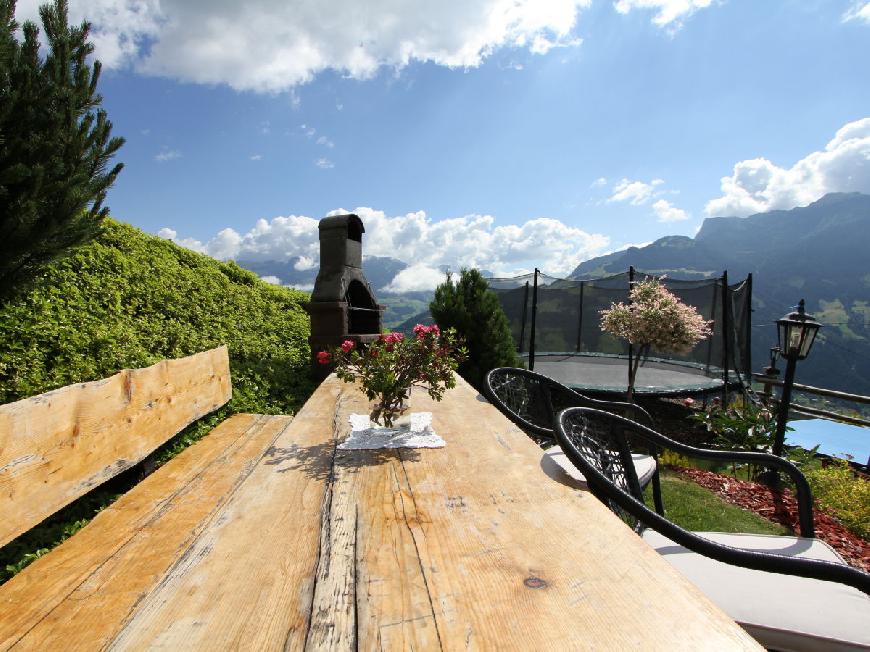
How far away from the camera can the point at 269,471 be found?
1.82 m

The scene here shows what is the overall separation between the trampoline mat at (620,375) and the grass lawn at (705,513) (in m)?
4.79

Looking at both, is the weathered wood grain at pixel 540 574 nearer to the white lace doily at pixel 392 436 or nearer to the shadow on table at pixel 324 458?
the shadow on table at pixel 324 458

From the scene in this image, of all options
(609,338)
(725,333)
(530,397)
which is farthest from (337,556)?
(609,338)

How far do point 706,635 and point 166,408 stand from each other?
3.19 metres

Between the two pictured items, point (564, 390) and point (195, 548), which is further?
point (564, 390)

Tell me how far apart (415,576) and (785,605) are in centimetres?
155

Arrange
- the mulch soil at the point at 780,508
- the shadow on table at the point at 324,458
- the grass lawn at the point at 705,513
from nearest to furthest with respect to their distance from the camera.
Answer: the shadow on table at the point at 324,458 → the mulch soil at the point at 780,508 → the grass lawn at the point at 705,513

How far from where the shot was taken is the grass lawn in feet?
12.7

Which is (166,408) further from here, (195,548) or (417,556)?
(417,556)

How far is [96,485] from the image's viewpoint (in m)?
2.22

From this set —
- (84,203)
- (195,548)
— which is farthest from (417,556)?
(84,203)

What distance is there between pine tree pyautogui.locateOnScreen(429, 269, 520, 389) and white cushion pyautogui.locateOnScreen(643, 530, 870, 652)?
530 cm

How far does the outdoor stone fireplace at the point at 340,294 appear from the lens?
234 inches

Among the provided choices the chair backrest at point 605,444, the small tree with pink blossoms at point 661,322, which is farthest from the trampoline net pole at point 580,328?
the chair backrest at point 605,444
